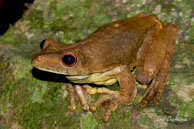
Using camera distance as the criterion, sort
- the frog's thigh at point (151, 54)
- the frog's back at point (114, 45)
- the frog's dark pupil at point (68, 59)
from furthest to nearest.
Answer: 1. the frog's thigh at point (151, 54)
2. the frog's back at point (114, 45)
3. the frog's dark pupil at point (68, 59)

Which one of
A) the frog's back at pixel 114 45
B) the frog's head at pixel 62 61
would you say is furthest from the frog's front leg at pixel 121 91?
the frog's head at pixel 62 61

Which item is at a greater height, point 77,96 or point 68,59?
point 68,59

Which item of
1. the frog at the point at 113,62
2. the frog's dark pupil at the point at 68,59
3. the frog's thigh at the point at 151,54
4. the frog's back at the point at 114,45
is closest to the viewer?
the frog's dark pupil at the point at 68,59

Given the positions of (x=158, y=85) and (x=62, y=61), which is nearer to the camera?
(x=62, y=61)

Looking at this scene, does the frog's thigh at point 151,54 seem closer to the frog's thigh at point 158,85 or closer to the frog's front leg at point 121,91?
the frog's thigh at point 158,85

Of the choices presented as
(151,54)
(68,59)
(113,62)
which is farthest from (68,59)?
(151,54)

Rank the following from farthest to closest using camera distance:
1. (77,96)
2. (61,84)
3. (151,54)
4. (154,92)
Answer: (61,84)
(77,96)
(151,54)
(154,92)

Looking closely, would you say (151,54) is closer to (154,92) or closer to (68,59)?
(154,92)
